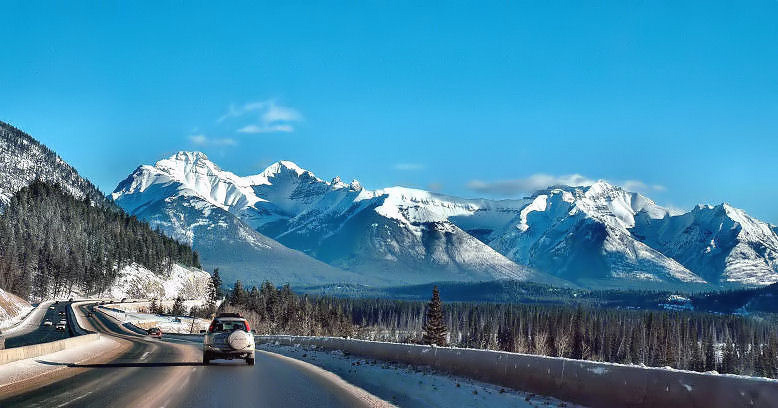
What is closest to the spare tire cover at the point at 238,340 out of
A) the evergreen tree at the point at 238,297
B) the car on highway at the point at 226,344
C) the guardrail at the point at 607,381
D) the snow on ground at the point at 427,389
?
the car on highway at the point at 226,344

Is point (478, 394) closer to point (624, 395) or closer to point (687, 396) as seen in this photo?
point (624, 395)

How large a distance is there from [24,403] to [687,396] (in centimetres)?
1451

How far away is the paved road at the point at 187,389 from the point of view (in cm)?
1911

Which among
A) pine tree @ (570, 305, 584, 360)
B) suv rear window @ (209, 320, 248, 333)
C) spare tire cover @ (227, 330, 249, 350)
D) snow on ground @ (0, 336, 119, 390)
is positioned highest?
suv rear window @ (209, 320, 248, 333)

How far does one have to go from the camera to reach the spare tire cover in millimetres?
33897

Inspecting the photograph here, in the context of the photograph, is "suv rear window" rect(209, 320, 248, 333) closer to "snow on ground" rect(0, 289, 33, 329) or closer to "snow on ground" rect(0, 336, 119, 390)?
"snow on ground" rect(0, 336, 119, 390)

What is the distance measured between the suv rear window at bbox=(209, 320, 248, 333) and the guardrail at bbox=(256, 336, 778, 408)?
9685mm

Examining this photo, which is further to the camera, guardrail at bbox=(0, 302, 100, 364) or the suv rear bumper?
the suv rear bumper

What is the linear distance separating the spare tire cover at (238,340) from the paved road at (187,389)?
1.77m

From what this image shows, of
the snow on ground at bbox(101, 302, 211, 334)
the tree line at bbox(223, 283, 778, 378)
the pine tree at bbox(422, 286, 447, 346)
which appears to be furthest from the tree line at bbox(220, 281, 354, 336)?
the pine tree at bbox(422, 286, 447, 346)

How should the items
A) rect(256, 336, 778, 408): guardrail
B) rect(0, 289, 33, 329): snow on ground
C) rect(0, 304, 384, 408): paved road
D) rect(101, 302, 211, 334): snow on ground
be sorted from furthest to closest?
1. rect(101, 302, 211, 334): snow on ground
2. rect(0, 289, 33, 329): snow on ground
3. rect(0, 304, 384, 408): paved road
4. rect(256, 336, 778, 408): guardrail

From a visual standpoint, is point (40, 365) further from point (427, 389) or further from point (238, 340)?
point (427, 389)

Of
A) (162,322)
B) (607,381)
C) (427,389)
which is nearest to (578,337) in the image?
(162,322)

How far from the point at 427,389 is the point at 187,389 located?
8.00 meters
